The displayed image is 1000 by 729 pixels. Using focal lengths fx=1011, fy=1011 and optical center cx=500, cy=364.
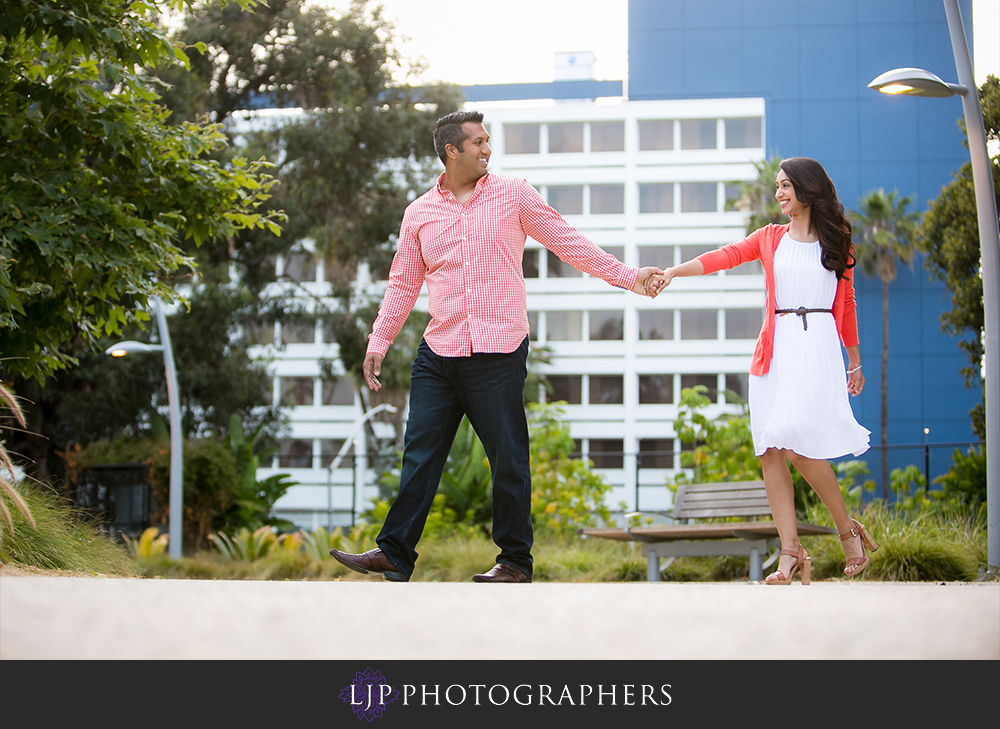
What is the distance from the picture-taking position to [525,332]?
413cm

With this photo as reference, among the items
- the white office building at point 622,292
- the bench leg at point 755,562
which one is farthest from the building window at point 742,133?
the bench leg at point 755,562

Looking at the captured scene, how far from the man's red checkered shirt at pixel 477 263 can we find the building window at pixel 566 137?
162 feet

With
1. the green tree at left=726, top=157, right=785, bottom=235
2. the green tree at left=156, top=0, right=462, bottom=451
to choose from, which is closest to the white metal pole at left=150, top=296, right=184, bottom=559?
the green tree at left=156, top=0, right=462, bottom=451

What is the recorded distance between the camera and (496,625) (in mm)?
1635

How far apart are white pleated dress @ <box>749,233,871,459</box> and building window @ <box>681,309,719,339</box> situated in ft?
151

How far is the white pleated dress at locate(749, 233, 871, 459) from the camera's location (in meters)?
4.09

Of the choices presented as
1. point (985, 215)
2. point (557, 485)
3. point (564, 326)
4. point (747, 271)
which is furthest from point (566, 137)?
point (985, 215)

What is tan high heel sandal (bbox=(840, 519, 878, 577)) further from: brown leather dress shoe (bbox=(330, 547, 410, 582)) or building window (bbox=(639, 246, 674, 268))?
building window (bbox=(639, 246, 674, 268))

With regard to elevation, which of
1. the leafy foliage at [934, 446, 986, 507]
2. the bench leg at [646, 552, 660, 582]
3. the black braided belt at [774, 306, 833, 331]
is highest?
the black braided belt at [774, 306, 833, 331]

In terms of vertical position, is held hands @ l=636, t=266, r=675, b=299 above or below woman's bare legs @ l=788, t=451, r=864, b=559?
above

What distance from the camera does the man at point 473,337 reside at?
155 inches

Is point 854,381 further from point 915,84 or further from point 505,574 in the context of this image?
point 915,84

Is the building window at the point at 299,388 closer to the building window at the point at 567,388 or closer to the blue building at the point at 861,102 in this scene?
the building window at the point at 567,388
